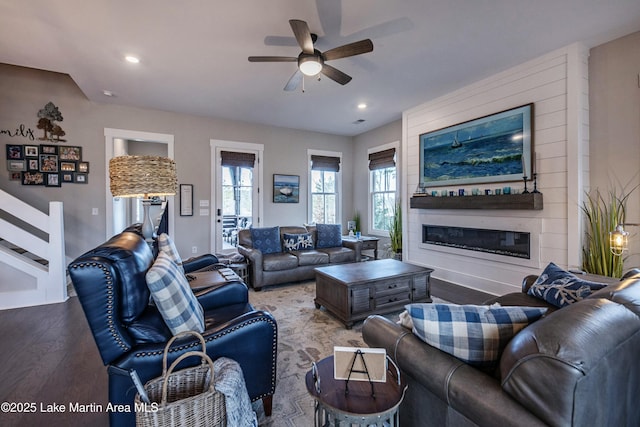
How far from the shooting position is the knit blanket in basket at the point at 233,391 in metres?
1.18

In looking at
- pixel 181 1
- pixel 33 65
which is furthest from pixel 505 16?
pixel 33 65

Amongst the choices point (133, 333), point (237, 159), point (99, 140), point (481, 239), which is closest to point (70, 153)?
point (99, 140)

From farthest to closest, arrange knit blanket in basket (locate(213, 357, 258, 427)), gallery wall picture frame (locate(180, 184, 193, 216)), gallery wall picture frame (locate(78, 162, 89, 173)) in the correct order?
gallery wall picture frame (locate(180, 184, 193, 216)) < gallery wall picture frame (locate(78, 162, 89, 173)) < knit blanket in basket (locate(213, 357, 258, 427))

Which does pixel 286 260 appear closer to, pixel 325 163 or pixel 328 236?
pixel 328 236

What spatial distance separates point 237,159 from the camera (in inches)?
218

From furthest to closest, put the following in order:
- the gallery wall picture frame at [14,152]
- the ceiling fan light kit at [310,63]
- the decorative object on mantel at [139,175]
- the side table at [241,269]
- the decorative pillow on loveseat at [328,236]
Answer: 1. the decorative pillow on loveseat at [328,236]
2. the gallery wall picture frame at [14,152]
3. the side table at [241,269]
4. the ceiling fan light kit at [310,63]
5. the decorative object on mantel at [139,175]

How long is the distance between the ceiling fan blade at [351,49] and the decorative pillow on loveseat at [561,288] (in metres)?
2.24

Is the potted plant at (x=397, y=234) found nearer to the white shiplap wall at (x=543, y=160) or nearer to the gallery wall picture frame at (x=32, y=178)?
the white shiplap wall at (x=543, y=160)

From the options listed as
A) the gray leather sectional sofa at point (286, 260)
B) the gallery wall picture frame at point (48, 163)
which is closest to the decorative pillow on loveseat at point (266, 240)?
the gray leather sectional sofa at point (286, 260)

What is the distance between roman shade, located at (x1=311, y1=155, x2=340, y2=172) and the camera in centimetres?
636

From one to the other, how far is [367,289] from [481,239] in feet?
6.93

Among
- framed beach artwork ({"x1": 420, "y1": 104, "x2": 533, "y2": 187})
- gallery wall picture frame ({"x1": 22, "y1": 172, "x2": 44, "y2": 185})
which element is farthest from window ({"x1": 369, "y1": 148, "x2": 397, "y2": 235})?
gallery wall picture frame ({"x1": 22, "y1": 172, "x2": 44, "y2": 185})

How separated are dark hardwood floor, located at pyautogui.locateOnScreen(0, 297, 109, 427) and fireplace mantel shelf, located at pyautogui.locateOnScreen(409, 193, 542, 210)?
418cm

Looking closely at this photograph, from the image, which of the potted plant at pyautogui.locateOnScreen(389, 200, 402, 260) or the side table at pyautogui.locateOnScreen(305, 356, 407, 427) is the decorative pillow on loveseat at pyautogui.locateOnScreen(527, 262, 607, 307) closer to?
the side table at pyautogui.locateOnScreen(305, 356, 407, 427)
